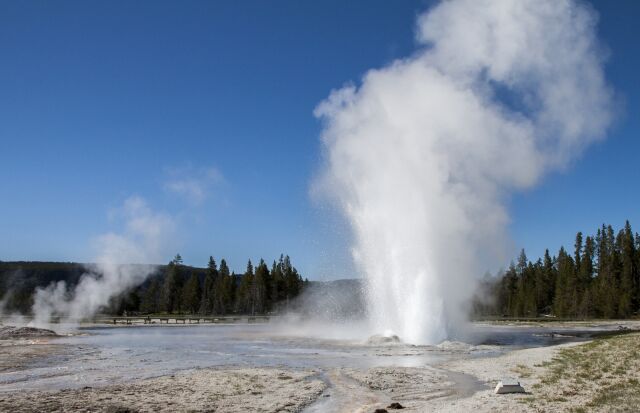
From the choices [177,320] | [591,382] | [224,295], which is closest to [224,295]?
[224,295]

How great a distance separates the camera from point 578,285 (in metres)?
102

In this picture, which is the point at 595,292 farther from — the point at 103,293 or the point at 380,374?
the point at 103,293

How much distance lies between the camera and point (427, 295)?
45062mm

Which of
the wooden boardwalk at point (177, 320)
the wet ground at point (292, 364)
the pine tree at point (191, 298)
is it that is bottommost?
the wooden boardwalk at point (177, 320)

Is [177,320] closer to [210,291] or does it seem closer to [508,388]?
[210,291]

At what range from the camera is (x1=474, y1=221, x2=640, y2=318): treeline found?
94.0 metres

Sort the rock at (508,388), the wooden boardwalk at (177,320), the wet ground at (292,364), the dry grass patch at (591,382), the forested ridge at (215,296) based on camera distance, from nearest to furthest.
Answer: the dry grass patch at (591,382), the rock at (508,388), the wet ground at (292,364), the wooden boardwalk at (177,320), the forested ridge at (215,296)

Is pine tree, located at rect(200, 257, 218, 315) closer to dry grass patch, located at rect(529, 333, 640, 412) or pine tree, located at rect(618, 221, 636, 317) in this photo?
pine tree, located at rect(618, 221, 636, 317)

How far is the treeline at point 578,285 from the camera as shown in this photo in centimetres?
9400

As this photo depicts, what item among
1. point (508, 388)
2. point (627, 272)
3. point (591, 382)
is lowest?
point (591, 382)

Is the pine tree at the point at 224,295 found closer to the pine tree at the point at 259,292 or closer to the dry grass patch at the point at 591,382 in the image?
the pine tree at the point at 259,292

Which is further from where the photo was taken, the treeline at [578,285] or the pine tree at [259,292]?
the pine tree at [259,292]

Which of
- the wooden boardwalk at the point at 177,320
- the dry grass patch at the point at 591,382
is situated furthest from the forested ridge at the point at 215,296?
the dry grass patch at the point at 591,382

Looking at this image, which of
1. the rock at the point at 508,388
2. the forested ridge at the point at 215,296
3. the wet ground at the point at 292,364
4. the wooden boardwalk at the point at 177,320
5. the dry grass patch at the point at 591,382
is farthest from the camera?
the forested ridge at the point at 215,296
